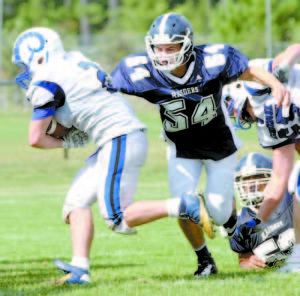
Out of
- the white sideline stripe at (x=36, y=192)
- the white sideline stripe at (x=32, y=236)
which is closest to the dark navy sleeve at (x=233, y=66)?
the white sideline stripe at (x=32, y=236)

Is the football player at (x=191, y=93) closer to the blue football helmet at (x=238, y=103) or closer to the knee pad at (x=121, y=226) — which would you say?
the knee pad at (x=121, y=226)

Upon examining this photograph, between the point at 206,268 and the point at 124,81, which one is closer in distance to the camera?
the point at 124,81

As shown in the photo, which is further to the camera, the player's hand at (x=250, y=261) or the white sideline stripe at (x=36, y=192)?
the white sideline stripe at (x=36, y=192)

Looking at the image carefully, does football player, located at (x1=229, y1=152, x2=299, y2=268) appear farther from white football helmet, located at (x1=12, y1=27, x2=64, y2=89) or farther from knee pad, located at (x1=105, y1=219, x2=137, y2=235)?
white football helmet, located at (x1=12, y1=27, x2=64, y2=89)

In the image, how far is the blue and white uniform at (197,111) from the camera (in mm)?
4750

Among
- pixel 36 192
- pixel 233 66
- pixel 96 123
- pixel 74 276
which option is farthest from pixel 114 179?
pixel 36 192

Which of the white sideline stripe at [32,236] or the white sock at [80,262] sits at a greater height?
the white sock at [80,262]

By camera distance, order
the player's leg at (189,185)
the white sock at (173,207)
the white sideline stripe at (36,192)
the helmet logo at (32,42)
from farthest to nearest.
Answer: the white sideline stripe at (36,192) < the player's leg at (189,185) < the helmet logo at (32,42) < the white sock at (173,207)

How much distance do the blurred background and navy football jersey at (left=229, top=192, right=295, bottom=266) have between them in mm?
15292

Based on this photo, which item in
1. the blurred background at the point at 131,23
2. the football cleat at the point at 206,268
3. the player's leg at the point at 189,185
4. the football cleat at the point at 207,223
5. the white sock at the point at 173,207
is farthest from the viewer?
the blurred background at the point at 131,23

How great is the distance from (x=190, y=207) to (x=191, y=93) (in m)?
0.75

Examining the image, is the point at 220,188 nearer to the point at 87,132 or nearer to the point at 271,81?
the point at 271,81

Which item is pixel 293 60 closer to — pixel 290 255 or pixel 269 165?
pixel 269 165

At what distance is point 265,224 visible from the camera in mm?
5484
